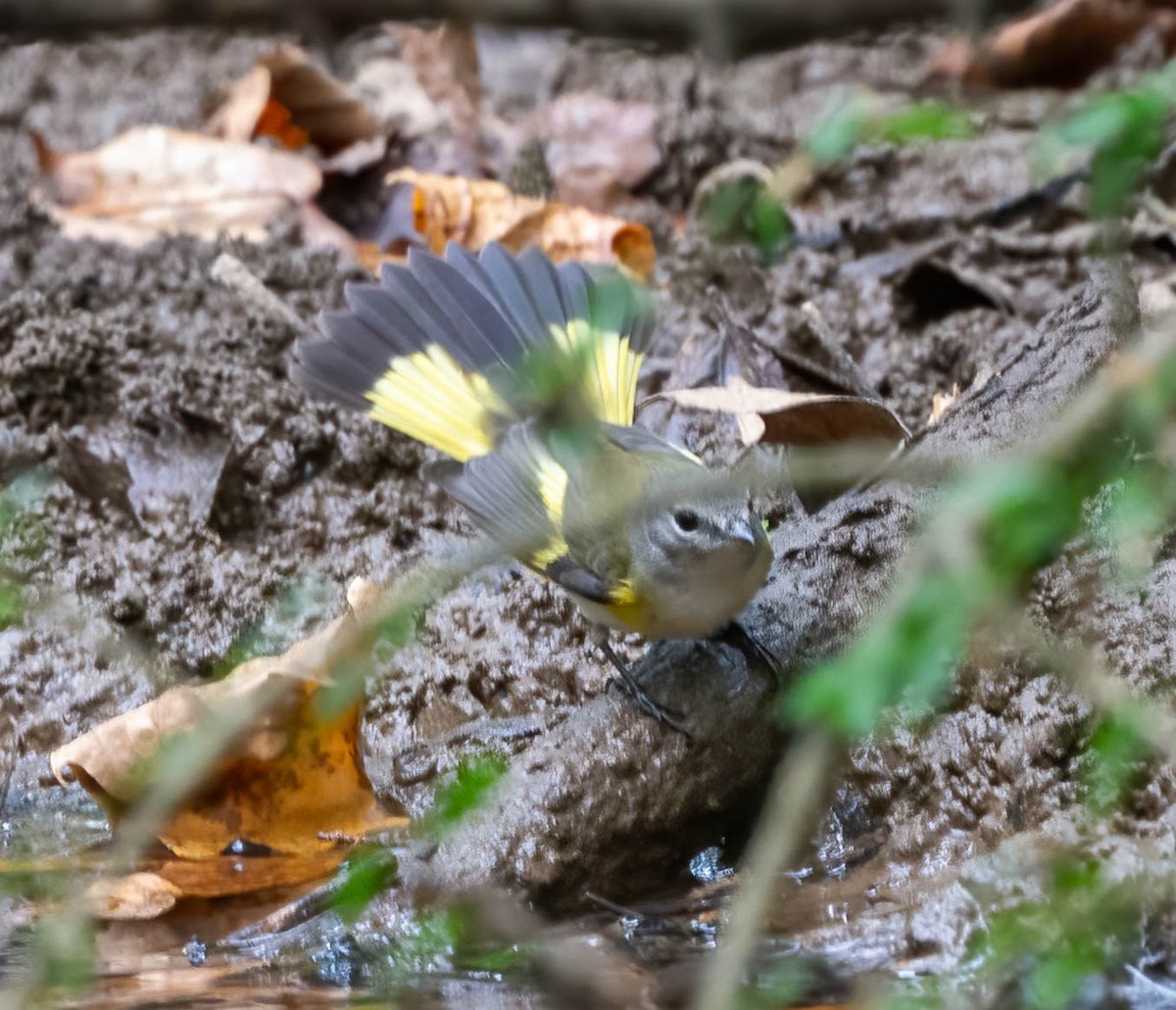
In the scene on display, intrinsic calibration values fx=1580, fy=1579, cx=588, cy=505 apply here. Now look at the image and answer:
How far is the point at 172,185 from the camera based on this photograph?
5934mm

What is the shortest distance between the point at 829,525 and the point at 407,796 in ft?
3.53

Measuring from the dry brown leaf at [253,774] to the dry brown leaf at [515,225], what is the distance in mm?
2710

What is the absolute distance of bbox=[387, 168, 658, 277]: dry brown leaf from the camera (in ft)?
18.5

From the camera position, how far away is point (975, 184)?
5621 mm

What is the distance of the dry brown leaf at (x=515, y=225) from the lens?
5.65 meters

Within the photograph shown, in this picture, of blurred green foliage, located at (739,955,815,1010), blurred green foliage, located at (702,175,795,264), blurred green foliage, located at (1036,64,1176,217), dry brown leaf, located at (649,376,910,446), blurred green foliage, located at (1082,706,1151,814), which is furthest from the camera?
blurred green foliage, located at (702,175,795,264)

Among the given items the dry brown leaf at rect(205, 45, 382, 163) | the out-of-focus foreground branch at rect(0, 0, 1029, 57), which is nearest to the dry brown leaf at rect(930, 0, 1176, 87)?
the out-of-focus foreground branch at rect(0, 0, 1029, 57)

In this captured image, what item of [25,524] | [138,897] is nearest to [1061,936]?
[138,897]

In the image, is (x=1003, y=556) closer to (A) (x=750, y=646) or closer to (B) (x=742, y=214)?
(A) (x=750, y=646)

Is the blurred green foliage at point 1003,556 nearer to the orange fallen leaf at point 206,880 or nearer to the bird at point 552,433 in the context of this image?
the bird at point 552,433

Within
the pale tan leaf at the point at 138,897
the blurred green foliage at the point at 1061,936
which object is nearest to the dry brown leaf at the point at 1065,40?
the pale tan leaf at the point at 138,897

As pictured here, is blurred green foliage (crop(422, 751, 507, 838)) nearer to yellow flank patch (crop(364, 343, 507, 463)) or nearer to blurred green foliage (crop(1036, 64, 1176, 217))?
blurred green foliage (crop(1036, 64, 1176, 217))

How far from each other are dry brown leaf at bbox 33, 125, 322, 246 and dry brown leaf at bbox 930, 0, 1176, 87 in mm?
2796

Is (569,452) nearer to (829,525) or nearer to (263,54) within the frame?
(829,525)
